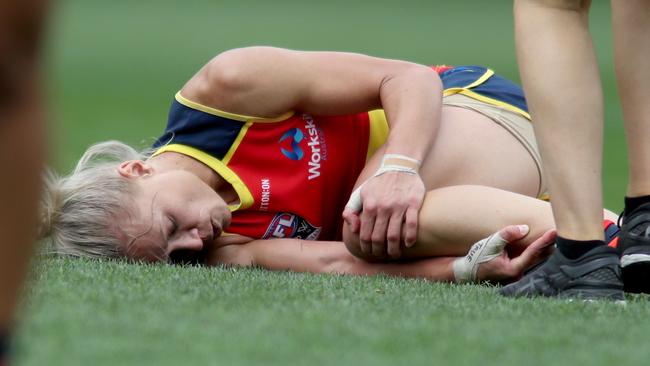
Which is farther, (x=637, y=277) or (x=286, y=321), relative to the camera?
(x=637, y=277)

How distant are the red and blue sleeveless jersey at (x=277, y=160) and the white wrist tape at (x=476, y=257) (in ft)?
1.90

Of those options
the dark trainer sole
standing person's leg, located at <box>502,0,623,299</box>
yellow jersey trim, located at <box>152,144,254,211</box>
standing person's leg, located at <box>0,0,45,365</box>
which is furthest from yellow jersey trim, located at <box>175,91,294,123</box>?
standing person's leg, located at <box>0,0,45,365</box>

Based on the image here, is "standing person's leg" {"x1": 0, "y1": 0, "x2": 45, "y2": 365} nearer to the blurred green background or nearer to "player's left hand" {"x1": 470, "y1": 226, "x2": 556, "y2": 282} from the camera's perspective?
"player's left hand" {"x1": 470, "y1": 226, "x2": 556, "y2": 282}

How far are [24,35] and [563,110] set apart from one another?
5.05ft

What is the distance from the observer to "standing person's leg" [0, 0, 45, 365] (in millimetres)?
1517

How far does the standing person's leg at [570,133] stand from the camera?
2.74 metres

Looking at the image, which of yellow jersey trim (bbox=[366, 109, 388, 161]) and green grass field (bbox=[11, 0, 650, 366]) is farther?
yellow jersey trim (bbox=[366, 109, 388, 161])

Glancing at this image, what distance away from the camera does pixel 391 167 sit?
3326 millimetres

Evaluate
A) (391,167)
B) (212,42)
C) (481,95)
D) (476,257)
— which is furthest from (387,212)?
(212,42)

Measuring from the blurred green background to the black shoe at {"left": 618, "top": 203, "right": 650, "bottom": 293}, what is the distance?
3325mm

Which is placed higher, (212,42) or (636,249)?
(636,249)

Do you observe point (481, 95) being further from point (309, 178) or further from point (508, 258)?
point (508, 258)

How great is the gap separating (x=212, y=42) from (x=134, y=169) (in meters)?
13.3

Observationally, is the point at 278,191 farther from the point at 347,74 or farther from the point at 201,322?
the point at 201,322
